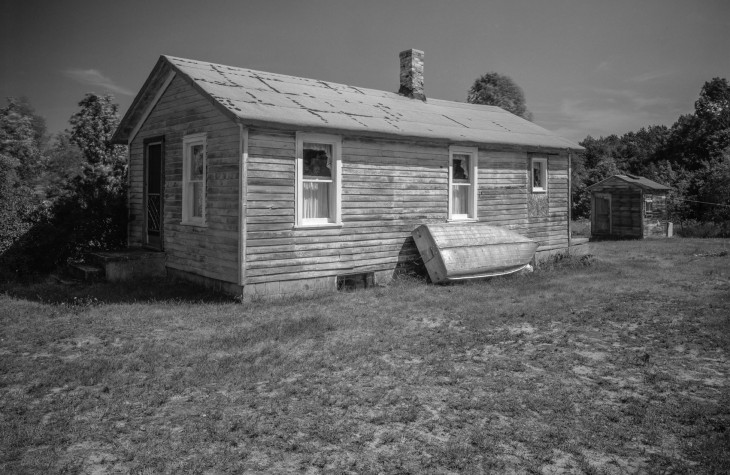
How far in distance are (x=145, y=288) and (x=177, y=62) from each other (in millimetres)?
4910

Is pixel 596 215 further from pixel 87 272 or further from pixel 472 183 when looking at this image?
pixel 87 272

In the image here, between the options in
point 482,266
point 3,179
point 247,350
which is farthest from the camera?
point 3,179

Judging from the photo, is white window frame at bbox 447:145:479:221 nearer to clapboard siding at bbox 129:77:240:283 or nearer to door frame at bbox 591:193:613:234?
clapboard siding at bbox 129:77:240:283

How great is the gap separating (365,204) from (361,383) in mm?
6301

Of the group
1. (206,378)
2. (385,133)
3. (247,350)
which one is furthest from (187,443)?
(385,133)

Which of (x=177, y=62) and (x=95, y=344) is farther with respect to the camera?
(x=177, y=62)

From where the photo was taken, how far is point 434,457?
429cm

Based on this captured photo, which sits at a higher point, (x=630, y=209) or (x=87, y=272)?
(x=630, y=209)

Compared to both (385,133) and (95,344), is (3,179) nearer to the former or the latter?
(95,344)

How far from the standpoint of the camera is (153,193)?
13148 millimetres

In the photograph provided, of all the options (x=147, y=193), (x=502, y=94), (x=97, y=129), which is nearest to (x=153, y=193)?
(x=147, y=193)

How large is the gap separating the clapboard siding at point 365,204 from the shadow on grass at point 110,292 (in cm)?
148

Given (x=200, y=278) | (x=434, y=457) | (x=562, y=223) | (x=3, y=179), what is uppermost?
(x=3, y=179)

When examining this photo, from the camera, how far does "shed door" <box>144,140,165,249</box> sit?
42.1ft
